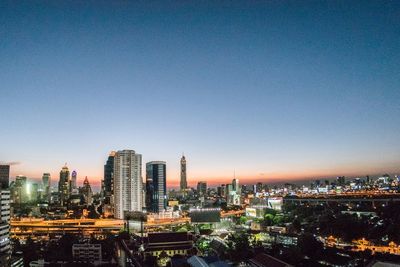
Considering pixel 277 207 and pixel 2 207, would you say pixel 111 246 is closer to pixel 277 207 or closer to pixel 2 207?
pixel 2 207

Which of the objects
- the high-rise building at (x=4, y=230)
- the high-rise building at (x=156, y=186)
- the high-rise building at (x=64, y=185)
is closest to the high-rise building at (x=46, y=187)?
the high-rise building at (x=64, y=185)

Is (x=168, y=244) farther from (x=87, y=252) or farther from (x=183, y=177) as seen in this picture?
(x=183, y=177)

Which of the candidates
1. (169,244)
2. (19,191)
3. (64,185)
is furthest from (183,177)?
(169,244)

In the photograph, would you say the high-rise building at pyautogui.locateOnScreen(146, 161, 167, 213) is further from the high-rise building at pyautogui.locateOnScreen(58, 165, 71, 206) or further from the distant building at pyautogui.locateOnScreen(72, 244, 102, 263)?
the distant building at pyautogui.locateOnScreen(72, 244, 102, 263)

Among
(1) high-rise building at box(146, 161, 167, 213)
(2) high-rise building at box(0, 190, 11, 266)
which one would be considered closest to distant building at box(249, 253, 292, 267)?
(2) high-rise building at box(0, 190, 11, 266)

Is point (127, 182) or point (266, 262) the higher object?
point (127, 182)
